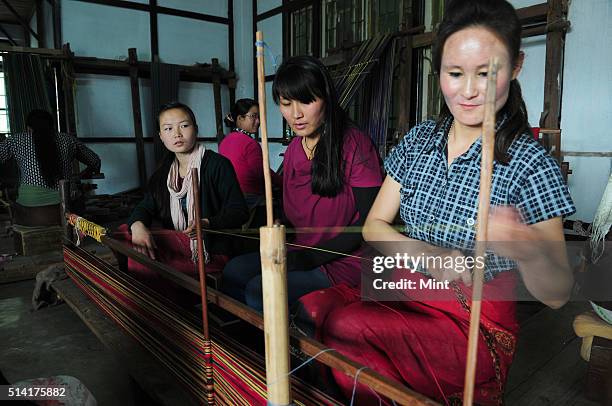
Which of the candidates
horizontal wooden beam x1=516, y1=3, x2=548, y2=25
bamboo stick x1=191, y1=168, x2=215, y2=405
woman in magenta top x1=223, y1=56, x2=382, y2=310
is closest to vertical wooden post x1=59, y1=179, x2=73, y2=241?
woman in magenta top x1=223, y1=56, x2=382, y2=310

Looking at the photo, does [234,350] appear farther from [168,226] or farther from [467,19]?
[168,226]

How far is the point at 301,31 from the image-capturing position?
24.9 feet

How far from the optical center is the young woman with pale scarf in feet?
7.23

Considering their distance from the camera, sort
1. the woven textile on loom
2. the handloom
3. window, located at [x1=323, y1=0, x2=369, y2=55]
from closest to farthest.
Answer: the handloom, the woven textile on loom, window, located at [x1=323, y1=0, x2=369, y2=55]

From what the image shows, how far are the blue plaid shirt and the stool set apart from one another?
3.38 feet

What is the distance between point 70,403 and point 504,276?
122 centimetres

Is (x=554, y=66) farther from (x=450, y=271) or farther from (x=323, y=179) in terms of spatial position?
(x=450, y=271)

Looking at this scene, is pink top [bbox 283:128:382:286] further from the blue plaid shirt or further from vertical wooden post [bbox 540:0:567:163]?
vertical wooden post [bbox 540:0:567:163]

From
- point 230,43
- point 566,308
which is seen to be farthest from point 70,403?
Result: point 230,43

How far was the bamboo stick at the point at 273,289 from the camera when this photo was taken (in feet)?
2.49

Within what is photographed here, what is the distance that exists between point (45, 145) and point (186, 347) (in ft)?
11.8

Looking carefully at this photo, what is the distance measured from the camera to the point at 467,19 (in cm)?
96

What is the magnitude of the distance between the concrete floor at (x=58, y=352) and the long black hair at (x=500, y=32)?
6.10 feet

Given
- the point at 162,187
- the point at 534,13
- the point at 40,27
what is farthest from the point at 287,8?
the point at 162,187
